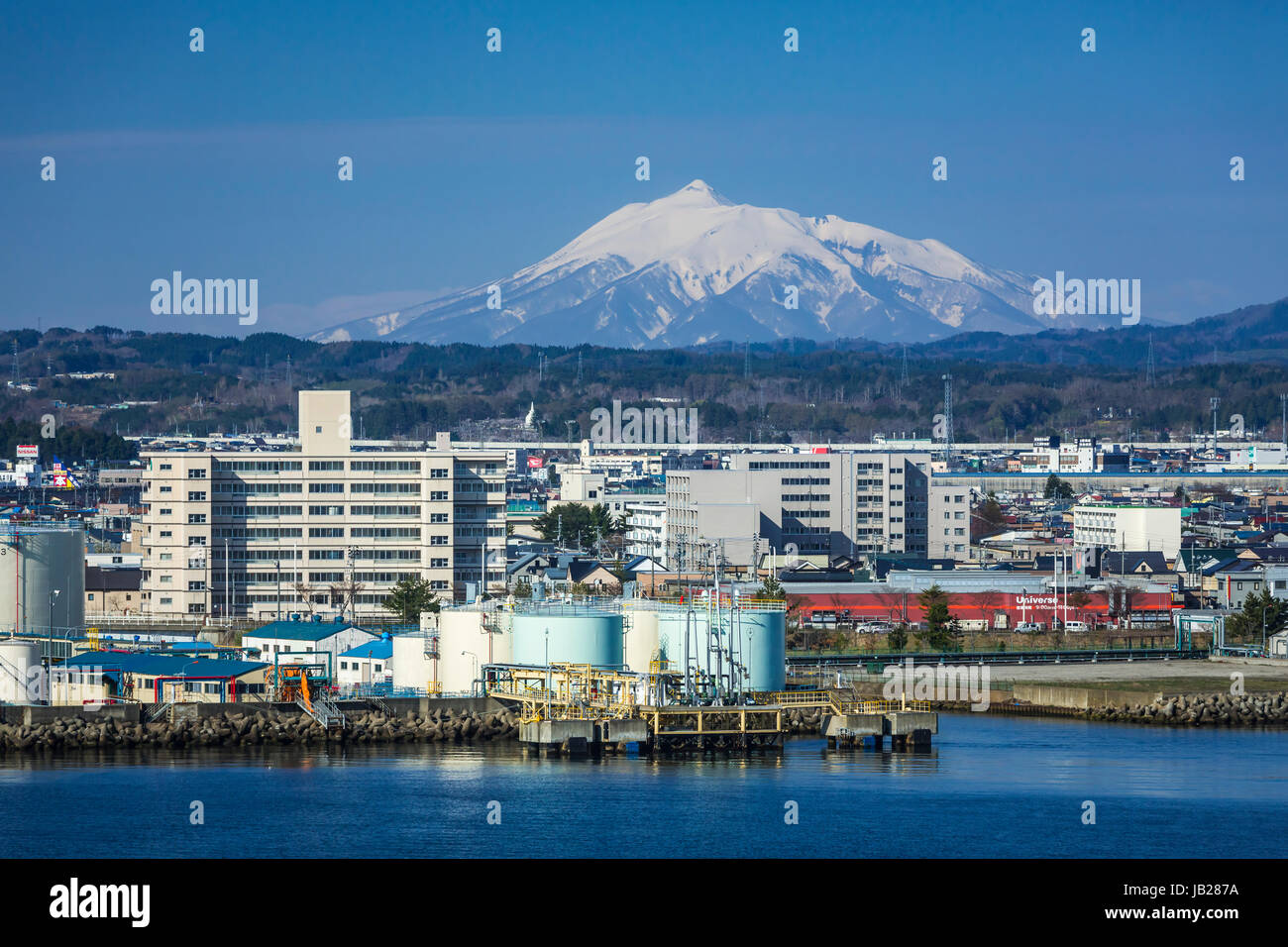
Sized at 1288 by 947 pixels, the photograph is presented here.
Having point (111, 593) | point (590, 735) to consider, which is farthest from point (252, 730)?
point (111, 593)

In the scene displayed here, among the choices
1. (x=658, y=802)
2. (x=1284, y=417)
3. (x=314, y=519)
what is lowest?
(x=658, y=802)

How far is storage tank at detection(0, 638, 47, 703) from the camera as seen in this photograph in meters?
18.0

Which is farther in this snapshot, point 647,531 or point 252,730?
point 647,531

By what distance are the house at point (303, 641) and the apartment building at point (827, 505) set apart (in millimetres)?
14950

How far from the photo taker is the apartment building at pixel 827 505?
35969 millimetres

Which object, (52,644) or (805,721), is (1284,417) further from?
(52,644)

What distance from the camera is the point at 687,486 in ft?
120

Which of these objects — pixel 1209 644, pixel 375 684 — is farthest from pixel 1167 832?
pixel 1209 644

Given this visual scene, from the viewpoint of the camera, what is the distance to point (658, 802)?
1370cm

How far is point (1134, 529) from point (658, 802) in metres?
25.6

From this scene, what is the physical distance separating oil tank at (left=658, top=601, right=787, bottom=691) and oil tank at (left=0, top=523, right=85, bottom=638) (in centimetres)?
776

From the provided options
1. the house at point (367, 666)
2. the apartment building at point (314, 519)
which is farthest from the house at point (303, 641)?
the apartment building at point (314, 519)
